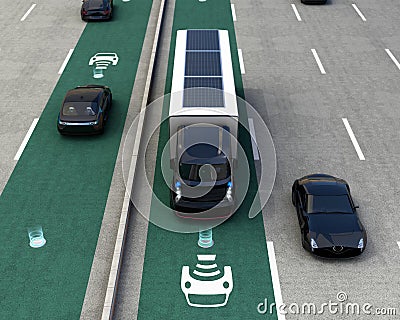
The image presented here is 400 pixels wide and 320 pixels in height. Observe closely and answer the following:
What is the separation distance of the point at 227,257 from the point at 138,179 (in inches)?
200

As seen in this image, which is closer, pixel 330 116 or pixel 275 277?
pixel 275 277

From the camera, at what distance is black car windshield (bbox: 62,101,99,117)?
881 inches

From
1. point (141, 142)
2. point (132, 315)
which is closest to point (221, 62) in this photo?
point (141, 142)

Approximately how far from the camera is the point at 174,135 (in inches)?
729

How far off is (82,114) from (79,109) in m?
0.27

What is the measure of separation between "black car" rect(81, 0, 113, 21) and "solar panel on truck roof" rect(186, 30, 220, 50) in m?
11.2

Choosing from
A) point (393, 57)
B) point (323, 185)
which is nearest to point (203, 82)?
point (323, 185)

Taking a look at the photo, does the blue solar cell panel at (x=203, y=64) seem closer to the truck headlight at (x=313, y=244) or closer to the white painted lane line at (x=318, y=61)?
the truck headlight at (x=313, y=244)

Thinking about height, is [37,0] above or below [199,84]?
below

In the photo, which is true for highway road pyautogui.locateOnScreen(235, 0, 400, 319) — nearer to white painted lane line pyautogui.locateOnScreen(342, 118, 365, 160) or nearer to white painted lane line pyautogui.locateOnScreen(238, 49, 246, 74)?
white painted lane line pyautogui.locateOnScreen(342, 118, 365, 160)

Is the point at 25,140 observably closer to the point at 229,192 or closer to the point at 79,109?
the point at 79,109

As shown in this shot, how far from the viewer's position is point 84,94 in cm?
2325

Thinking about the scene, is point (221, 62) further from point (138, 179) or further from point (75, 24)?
point (75, 24)

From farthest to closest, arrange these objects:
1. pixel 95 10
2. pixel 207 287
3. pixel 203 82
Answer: pixel 95 10
pixel 203 82
pixel 207 287
